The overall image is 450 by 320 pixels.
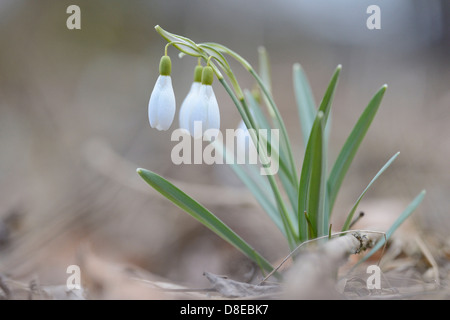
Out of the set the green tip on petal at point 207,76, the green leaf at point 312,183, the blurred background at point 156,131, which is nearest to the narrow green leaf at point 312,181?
the green leaf at point 312,183

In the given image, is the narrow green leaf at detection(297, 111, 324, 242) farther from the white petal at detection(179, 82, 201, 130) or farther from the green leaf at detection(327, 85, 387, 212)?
the white petal at detection(179, 82, 201, 130)

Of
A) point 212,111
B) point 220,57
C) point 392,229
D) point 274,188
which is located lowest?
point 392,229

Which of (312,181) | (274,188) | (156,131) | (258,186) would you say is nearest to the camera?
(312,181)

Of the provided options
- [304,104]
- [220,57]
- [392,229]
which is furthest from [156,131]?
[392,229]

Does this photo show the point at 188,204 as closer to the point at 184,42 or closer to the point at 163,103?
the point at 163,103

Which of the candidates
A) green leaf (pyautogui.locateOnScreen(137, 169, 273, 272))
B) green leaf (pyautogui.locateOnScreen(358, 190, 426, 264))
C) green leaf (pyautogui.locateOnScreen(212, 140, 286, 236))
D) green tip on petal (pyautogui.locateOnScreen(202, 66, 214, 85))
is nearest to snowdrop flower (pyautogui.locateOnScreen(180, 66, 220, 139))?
green tip on petal (pyautogui.locateOnScreen(202, 66, 214, 85))

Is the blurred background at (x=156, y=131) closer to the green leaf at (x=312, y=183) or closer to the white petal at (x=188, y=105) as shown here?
the green leaf at (x=312, y=183)
